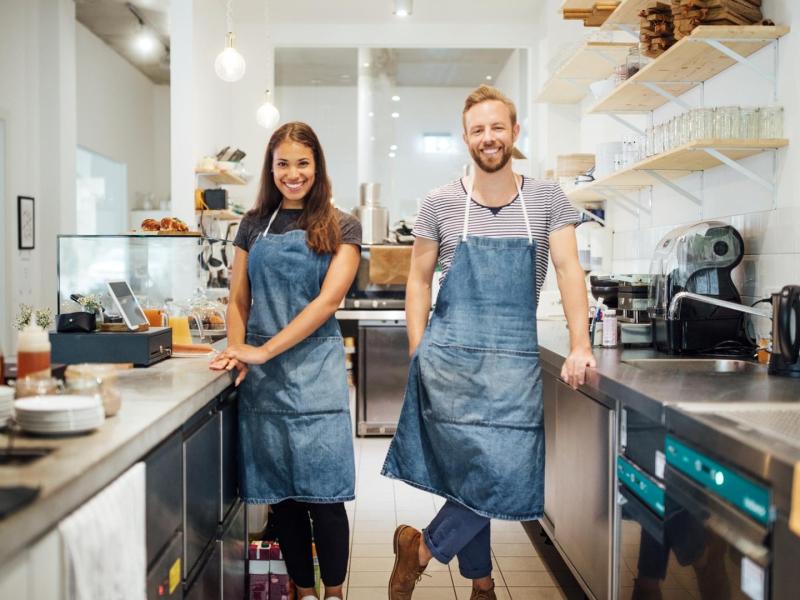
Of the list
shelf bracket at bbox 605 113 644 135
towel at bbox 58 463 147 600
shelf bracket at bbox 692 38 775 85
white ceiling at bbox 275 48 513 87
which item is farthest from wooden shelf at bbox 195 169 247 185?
towel at bbox 58 463 147 600

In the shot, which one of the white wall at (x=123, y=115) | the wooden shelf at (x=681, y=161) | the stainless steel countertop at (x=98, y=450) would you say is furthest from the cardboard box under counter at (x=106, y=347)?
the white wall at (x=123, y=115)

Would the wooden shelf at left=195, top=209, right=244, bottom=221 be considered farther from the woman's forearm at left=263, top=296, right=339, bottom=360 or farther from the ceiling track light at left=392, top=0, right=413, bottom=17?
the woman's forearm at left=263, top=296, right=339, bottom=360

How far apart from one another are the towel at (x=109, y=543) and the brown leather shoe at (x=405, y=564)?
4.34 ft

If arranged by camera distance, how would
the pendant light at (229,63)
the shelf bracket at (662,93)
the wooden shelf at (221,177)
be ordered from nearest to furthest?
the shelf bracket at (662,93) < the pendant light at (229,63) < the wooden shelf at (221,177)

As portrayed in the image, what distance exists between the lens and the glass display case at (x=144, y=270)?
113 inches

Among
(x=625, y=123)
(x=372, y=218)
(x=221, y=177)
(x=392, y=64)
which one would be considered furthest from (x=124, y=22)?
(x=625, y=123)

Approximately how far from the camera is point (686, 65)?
304cm

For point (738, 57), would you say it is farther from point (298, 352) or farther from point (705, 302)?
point (298, 352)

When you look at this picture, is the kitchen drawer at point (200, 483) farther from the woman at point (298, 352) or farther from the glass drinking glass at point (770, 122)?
the glass drinking glass at point (770, 122)

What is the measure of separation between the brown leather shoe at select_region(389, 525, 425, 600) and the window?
591 centimetres

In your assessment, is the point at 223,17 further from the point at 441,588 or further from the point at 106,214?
the point at 441,588

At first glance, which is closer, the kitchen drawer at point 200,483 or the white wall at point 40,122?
the kitchen drawer at point 200,483

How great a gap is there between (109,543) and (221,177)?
5.72 metres

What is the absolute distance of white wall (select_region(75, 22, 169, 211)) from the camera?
8453 millimetres
